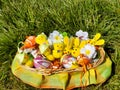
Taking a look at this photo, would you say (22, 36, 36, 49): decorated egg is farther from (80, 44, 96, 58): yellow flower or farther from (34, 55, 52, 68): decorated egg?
(80, 44, 96, 58): yellow flower

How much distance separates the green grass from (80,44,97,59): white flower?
37cm

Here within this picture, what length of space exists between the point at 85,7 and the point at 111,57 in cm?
63

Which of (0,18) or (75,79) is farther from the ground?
(0,18)

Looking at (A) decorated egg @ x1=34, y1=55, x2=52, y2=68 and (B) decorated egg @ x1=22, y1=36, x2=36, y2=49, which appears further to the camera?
(B) decorated egg @ x1=22, y1=36, x2=36, y2=49

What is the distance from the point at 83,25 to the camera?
366cm

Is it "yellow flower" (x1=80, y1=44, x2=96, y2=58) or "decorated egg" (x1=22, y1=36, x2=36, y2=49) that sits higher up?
"decorated egg" (x1=22, y1=36, x2=36, y2=49)

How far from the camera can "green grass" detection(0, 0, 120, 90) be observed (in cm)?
348

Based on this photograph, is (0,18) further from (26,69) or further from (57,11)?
(26,69)

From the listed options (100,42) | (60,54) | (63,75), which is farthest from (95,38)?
(63,75)

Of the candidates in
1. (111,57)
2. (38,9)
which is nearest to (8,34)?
(38,9)

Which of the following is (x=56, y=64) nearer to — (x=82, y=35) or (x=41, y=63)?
(x=41, y=63)

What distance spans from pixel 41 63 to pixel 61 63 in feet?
0.63

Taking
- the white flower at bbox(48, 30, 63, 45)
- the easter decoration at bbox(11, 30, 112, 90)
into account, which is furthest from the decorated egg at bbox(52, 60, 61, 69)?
the white flower at bbox(48, 30, 63, 45)

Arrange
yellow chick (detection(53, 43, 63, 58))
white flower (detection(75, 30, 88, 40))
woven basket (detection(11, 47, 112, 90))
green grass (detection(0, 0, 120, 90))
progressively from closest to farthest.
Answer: woven basket (detection(11, 47, 112, 90)) < yellow chick (detection(53, 43, 63, 58)) < white flower (detection(75, 30, 88, 40)) < green grass (detection(0, 0, 120, 90))
